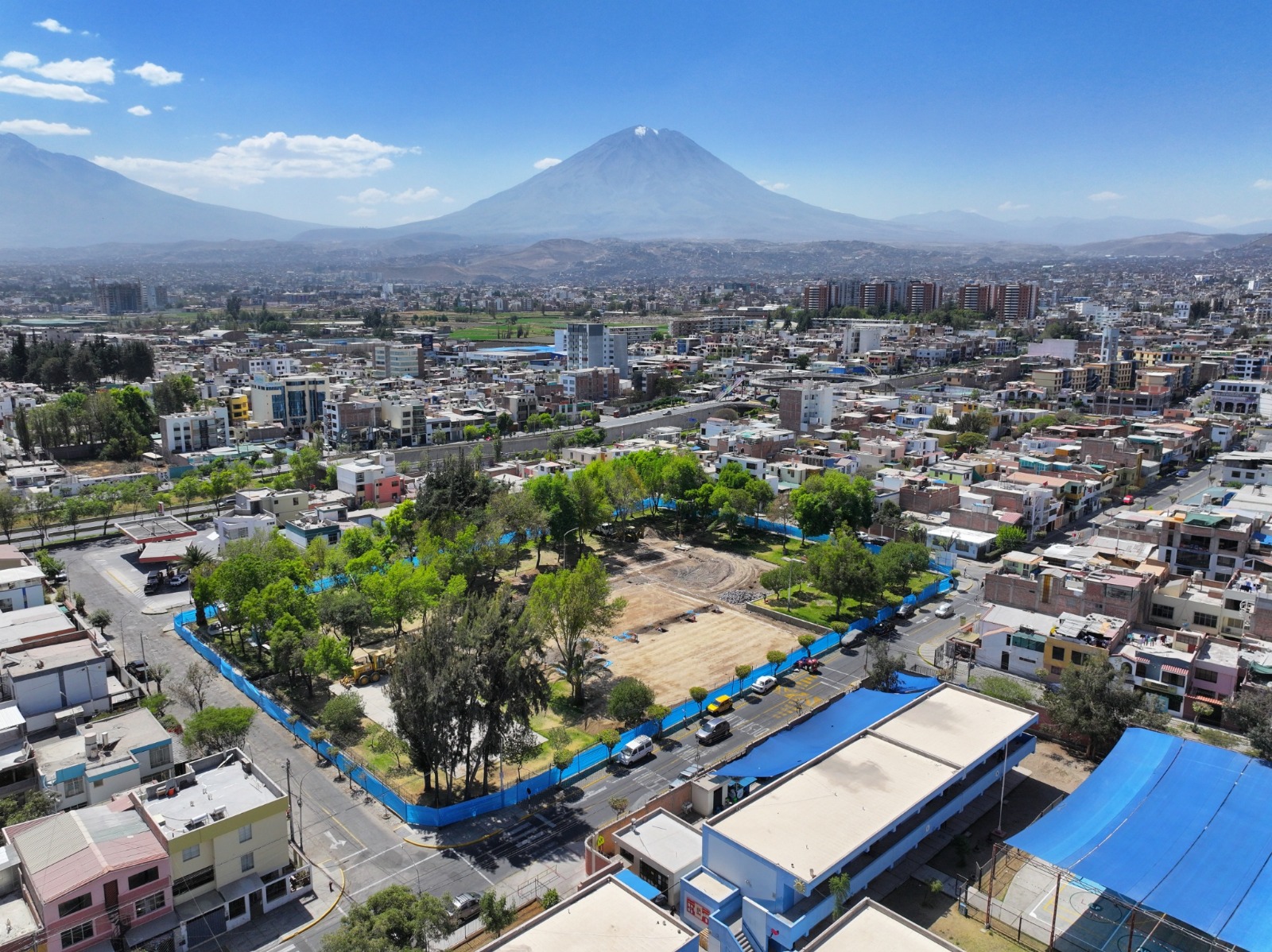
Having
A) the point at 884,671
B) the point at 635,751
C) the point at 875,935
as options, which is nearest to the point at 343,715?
the point at 635,751

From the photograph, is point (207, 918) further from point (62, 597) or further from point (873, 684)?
point (62, 597)

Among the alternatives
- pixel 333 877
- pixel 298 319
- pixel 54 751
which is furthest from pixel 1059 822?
pixel 298 319

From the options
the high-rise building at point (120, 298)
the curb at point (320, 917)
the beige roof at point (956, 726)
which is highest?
the high-rise building at point (120, 298)

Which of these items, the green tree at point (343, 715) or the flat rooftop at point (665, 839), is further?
the green tree at point (343, 715)

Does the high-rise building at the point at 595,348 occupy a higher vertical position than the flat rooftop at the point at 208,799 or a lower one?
higher

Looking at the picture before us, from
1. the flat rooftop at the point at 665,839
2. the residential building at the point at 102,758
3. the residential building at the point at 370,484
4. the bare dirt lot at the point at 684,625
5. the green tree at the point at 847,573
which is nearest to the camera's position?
the flat rooftop at the point at 665,839

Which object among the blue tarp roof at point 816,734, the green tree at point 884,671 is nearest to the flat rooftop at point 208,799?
the blue tarp roof at point 816,734

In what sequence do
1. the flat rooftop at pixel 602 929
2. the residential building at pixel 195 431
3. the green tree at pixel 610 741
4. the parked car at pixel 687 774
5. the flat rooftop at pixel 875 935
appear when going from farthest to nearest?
the residential building at pixel 195 431, the green tree at pixel 610 741, the parked car at pixel 687 774, the flat rooftop at pixel 602 929, the flat rooftop at pixel 875 935

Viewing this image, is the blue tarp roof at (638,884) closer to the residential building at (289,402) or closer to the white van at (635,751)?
the white van at (635,751)
